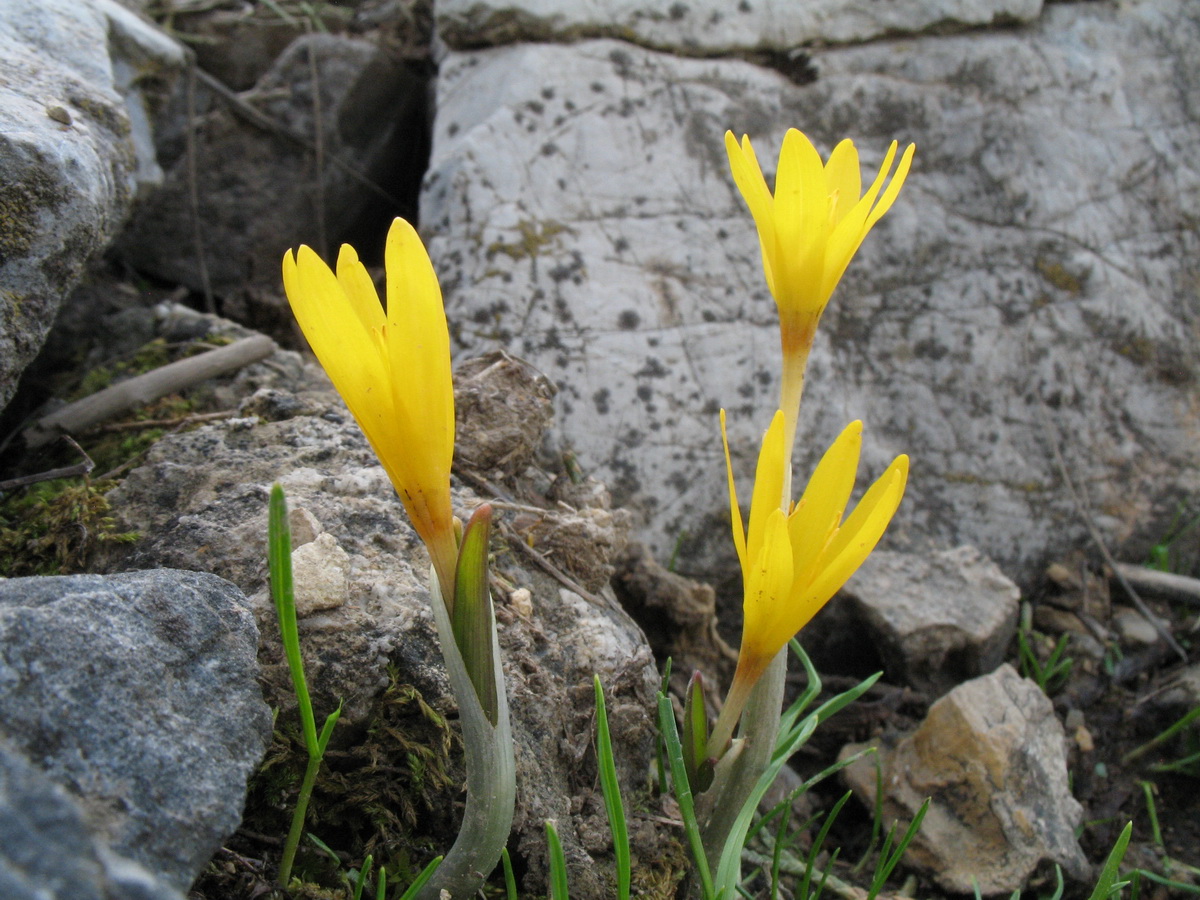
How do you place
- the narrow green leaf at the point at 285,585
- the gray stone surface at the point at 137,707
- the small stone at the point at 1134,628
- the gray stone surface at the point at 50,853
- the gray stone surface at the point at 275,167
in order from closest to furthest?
1. the gray stone surface at the point at 50,853
2. the gray stone surface at the point at 137,707
3. the narrow green leaf at the point at 285,585
4. the small stone at the point at 1134,628
5. the gray stone surface at the point at 275,167

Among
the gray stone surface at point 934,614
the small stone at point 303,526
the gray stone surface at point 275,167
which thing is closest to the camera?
the small stone at point 303,526

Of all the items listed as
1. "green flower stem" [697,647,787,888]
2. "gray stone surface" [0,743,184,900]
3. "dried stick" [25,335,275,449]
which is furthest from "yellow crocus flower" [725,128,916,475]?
"dried stick" [25,335,275,449]

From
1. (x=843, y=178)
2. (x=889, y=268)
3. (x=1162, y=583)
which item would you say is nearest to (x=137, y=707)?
(x=843, y=178)

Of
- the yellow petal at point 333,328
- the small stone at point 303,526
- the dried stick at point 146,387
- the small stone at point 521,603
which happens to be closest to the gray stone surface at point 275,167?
the dried stick at point 146,387

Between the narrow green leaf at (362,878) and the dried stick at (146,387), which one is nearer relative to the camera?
the narrow green leaf at (362,878)

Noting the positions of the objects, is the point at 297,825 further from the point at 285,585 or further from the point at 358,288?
the point at 358,288

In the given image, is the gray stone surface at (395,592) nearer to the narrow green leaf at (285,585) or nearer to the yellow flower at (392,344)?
the narrow green leaf at (285,585)
